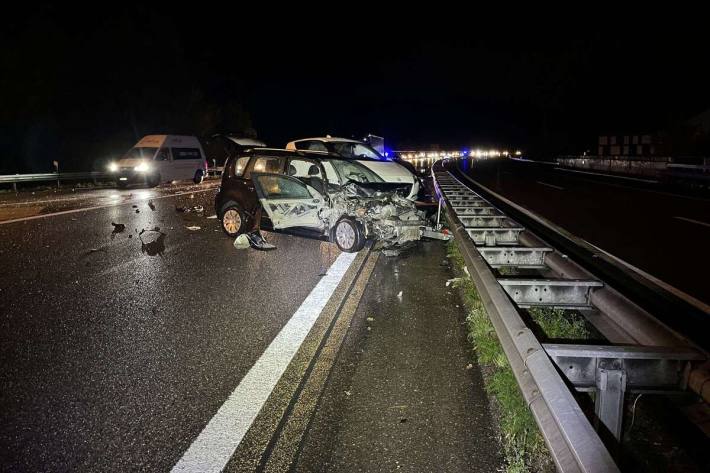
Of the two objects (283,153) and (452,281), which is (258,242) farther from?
(452,281)

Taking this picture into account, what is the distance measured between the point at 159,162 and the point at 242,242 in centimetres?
1534

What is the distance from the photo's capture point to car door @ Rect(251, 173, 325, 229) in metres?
8.54

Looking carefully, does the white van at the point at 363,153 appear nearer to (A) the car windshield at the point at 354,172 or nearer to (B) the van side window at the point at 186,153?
(A) the car windshield at the point at 354,172

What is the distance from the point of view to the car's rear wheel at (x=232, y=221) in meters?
9.52

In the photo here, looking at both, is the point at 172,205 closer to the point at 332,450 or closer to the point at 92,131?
the point at 332,450

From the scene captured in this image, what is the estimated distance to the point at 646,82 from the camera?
2793 inches

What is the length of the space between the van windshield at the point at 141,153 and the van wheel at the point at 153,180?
857 mm

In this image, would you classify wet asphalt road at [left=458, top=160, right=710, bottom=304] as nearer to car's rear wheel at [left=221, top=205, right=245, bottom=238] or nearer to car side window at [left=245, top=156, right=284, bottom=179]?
car side window at [left=245, top=156, right=284, bottom=179]

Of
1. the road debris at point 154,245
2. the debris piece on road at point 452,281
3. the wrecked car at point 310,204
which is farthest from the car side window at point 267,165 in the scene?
the debris piece on road at point 452,281

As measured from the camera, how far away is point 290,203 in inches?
341

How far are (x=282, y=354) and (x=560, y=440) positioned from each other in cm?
249

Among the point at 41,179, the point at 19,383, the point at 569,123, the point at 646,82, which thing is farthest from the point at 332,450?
the point at 569,123

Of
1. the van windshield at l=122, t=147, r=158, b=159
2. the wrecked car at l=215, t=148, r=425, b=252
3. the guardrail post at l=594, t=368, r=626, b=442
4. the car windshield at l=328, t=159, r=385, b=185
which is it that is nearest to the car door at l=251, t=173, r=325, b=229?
the wrecked car at l=215, t=148, r=425, b=252

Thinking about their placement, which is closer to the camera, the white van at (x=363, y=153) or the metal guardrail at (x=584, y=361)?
the metal guardrail at (x=584, y=361)
